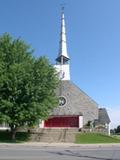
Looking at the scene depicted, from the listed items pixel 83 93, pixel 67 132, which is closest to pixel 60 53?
pixel 83 93

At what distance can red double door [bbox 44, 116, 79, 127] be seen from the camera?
214 ft

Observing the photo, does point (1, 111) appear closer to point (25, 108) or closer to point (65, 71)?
point (25, 108)

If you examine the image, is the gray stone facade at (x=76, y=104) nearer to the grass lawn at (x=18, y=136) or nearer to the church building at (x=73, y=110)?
the church building at (x=73, y=110)

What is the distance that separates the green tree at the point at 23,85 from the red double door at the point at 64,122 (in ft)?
60.1

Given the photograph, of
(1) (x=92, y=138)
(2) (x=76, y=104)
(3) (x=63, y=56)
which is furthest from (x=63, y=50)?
(1) (x=92, y=138)

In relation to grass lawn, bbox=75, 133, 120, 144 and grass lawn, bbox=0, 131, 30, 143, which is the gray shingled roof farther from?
grass lawn, bbox=0, 131, 30, 143

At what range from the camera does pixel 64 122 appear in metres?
66.1

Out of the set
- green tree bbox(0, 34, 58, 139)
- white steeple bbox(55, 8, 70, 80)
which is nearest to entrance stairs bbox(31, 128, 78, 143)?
green tree bbox(0, 34, 58, 139)

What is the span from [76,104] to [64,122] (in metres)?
3.46

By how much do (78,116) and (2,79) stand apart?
941 inches

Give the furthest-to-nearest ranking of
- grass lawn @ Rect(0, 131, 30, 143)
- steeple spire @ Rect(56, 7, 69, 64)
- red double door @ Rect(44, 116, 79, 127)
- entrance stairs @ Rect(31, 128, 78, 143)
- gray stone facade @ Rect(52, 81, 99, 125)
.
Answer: steeple spire @ Rect(56, 7, 69, 64) → gray stone facade @ Rect(52, 81, 99, 125) → red double door @ Rect(44, 116, 79, 127) → entrance stairs @ Rect(31, 128, 78, 143) → grass lawn @ Rect(0, 131, 30, 143)

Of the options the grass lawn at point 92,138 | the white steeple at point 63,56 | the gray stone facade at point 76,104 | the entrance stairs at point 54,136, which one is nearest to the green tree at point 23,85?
the entrance stairs at point 54,136

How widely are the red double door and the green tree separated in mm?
18317

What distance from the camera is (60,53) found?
77062 millimetres
